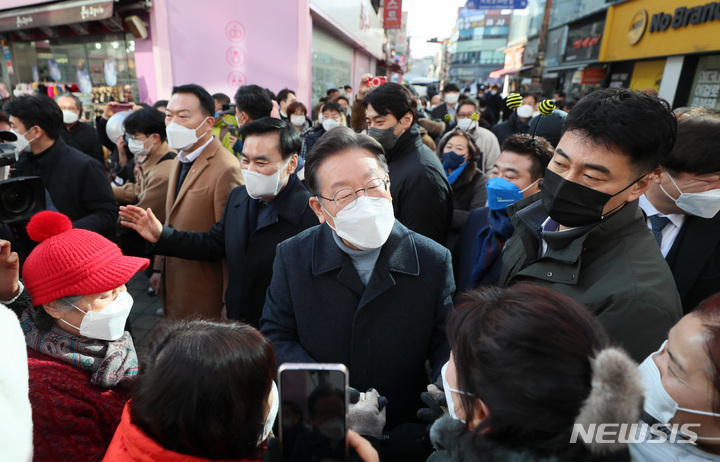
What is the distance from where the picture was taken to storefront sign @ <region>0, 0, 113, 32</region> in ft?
26.5

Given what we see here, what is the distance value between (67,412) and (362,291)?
3.51 feet

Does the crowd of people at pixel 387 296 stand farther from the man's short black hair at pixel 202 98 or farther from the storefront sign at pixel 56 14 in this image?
the storefront sign at pixel 56 14

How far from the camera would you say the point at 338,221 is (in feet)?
5.33

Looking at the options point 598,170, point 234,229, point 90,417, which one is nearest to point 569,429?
point 598,170

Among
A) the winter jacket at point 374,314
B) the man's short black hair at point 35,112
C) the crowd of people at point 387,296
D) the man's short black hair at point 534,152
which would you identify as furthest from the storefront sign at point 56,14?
the winter jacket at point 374,314

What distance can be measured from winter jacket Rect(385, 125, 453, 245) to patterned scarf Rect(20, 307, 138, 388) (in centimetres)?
191

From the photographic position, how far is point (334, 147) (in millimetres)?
1695

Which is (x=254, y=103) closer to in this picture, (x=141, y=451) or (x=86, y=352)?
(x=86, y=352)

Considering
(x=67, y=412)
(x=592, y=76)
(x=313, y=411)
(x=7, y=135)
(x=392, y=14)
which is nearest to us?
(x=313, y=411)

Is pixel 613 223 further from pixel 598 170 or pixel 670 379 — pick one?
pixel 670 379

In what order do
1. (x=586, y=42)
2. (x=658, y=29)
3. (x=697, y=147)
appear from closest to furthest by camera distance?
(x=697, y=147) < (x=658, y=29) < (x=586, y=42)

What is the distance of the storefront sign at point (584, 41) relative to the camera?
15870 millimetres

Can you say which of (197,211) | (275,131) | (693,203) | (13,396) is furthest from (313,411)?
(197,211)

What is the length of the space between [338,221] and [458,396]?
2.72 feet
